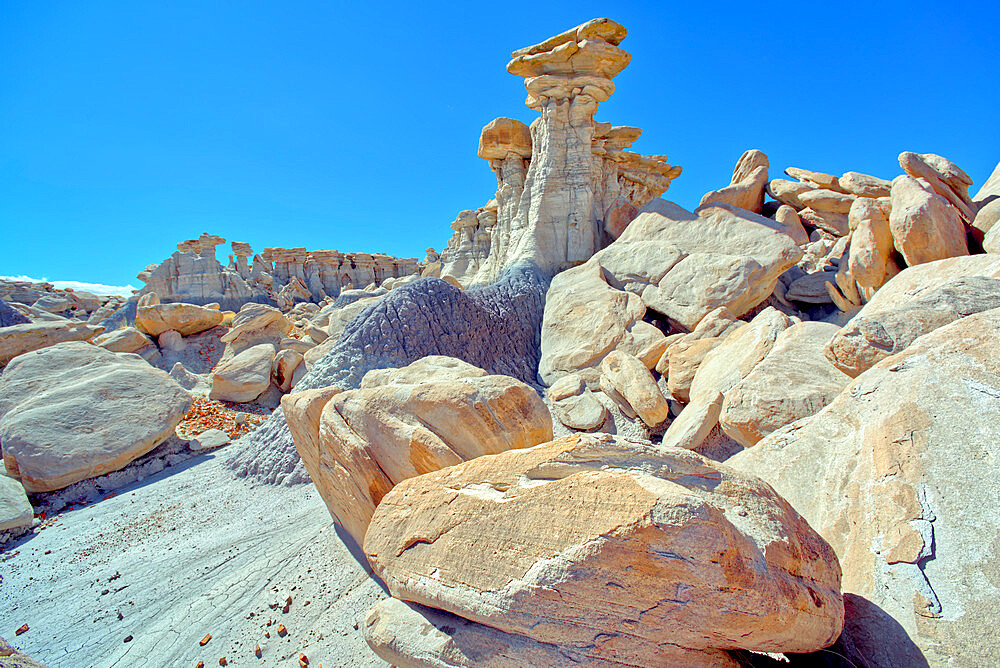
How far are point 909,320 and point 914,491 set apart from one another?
1180 millimetres

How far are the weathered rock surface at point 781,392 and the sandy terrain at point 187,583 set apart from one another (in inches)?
90.3

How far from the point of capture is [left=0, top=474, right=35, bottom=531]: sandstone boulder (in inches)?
138

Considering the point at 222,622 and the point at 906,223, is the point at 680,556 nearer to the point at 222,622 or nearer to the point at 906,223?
the point at 222,622

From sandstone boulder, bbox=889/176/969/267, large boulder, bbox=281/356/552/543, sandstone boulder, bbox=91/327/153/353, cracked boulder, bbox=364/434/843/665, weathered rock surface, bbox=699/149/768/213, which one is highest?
weathered rock surface, bbox=699/149/768/213

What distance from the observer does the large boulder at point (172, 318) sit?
877 cm

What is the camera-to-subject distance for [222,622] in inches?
92.4

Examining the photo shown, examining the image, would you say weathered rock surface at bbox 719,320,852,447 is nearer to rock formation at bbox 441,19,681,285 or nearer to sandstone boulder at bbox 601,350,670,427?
sandstone boulder at bbox 601,350,670,427

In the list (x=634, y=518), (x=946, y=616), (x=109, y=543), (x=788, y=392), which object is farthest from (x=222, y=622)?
(x=788, y=392)

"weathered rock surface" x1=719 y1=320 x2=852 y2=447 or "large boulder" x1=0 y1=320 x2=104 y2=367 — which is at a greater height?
"large boulder" x1=0 y1=320 x2=104 y2=367

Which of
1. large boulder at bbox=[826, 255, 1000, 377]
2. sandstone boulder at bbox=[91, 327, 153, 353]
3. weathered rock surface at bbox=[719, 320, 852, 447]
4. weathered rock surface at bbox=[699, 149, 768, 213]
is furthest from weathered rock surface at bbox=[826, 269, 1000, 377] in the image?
sandstone boulder at bbox=[91, 327, 153, 353]

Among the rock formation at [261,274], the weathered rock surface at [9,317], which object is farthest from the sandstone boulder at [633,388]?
the rock formation at [261,274]

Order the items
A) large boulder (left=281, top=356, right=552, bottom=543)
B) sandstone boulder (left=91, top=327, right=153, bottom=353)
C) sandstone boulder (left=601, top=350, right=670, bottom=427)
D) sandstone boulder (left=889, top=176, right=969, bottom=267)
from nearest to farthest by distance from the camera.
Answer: large boulder (left=281, top=356, right=552, bottom=543) < sandstone boulder (left=889, top=176, right=969, bottom=267) < sandstone boulder (left=601, top=350, right=670, bottom=427) < sandstone boulder (left=91, top=327, right=153, bottom=353)

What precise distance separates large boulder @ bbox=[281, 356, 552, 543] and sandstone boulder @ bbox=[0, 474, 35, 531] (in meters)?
2.94

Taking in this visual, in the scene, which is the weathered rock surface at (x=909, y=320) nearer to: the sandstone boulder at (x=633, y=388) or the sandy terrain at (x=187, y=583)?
the sandstone boulder at (x=633, y=388)
